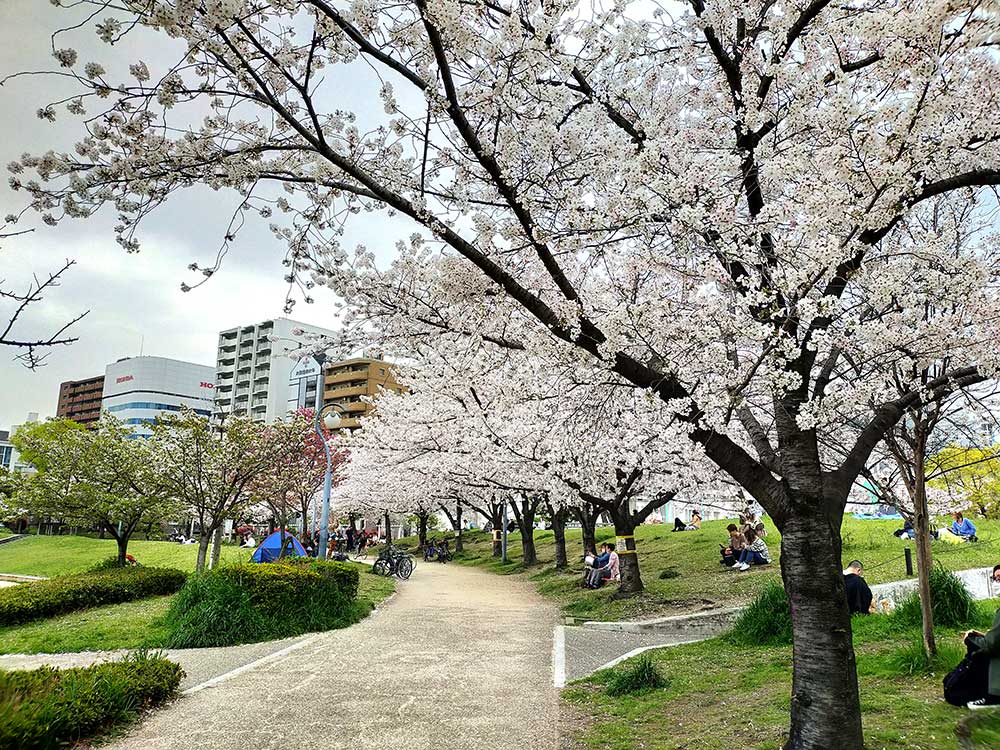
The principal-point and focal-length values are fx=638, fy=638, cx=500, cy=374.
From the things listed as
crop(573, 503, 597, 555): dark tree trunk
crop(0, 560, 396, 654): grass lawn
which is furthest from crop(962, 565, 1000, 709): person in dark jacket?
crop(573, 503, 597, 555): dark tree trunk

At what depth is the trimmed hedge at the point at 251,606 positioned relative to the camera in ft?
30.6

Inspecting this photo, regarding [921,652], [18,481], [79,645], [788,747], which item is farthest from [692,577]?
[18,481]

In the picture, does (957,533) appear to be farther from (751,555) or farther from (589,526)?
(589,526)

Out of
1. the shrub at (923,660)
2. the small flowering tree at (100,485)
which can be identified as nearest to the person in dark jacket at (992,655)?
the shrub at (923,660)

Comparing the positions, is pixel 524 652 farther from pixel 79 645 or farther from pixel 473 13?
pixel 473 13

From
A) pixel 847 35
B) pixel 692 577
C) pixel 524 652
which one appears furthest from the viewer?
pixel 692 577

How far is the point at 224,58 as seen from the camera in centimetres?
363

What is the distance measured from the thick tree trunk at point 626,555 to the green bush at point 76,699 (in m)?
8.94

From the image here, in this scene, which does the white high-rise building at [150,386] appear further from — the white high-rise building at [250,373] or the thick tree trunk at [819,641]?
the thick tree trunk at [819,641]

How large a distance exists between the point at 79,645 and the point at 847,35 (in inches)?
458

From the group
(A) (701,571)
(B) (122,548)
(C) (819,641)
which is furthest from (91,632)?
(A) (701,571)

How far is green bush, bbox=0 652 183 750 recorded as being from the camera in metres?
3.86

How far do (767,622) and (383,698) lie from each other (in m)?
4.81

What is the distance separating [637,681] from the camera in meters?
6.45
